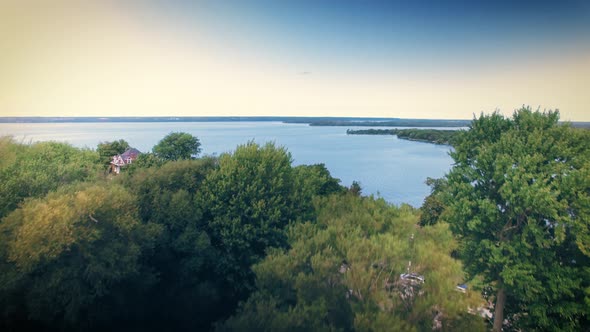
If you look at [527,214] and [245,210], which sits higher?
[527,214]

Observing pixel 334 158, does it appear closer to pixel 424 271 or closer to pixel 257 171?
pixel 257 171

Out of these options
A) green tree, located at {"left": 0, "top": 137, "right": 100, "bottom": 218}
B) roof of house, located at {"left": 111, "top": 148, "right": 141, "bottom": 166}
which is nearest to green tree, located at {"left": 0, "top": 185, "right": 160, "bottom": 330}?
green tree, located at {"left": 0, "top": 137, "right": 100, "bottom": 218}

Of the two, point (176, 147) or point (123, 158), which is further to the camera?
point (176, 147)

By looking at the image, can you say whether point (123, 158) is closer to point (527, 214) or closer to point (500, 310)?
point (500, 310)

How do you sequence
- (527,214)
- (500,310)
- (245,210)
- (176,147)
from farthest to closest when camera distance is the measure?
(176,147)
(245,210)
(500,310)
(527,214)

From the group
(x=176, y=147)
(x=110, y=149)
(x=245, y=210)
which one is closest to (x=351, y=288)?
(x=245, y=210)

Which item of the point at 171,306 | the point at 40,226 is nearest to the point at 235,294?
the point at 171,306

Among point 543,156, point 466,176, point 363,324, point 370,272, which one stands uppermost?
point 543,156

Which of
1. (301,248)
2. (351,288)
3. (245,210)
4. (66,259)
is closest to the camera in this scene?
(351,288)
